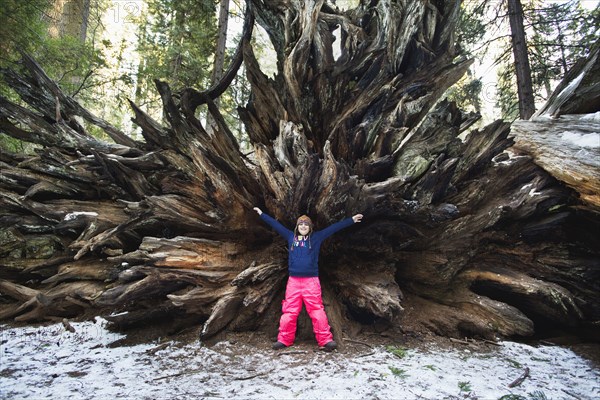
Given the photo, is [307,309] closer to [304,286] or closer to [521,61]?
[304,286]

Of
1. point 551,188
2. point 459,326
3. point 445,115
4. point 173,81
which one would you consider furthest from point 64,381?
point 173,81

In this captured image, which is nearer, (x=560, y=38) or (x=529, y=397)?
(x=529, y=397)

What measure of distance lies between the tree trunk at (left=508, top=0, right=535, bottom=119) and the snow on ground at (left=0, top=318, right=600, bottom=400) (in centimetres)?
804

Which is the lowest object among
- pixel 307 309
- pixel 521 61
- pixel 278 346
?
pixel 278 346

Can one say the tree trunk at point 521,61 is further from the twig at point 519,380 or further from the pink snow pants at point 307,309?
the pink snow pants at point 307,309

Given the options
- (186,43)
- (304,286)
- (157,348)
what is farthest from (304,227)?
(186,43)

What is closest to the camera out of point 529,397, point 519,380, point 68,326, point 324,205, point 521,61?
point 529,397

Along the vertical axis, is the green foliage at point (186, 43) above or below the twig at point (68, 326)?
above

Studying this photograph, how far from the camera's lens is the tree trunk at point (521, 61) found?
33.6ft

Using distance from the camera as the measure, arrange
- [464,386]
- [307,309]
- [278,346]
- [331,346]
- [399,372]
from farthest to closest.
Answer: [307,309], [278,346], [331,346], [399,372], [464,386]

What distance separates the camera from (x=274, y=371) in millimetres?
4184

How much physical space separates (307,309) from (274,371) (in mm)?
1098

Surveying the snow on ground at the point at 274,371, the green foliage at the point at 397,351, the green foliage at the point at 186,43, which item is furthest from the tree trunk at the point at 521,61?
the green foliage at the point at 186,43

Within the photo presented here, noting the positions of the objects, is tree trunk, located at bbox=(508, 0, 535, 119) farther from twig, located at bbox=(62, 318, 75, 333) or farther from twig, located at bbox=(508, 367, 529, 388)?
twig, located at bbox=(62, 318, 75, 333)
